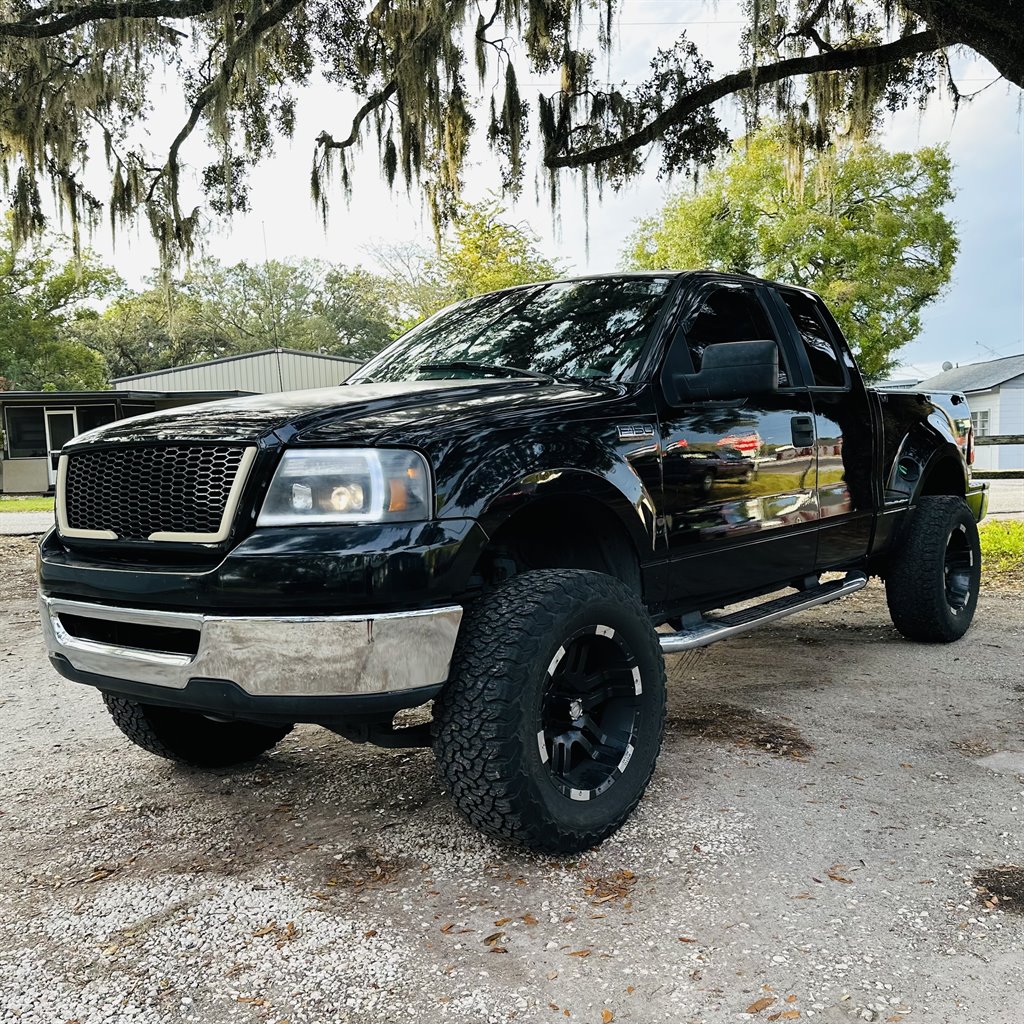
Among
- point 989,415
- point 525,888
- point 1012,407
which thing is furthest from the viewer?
point 989,415

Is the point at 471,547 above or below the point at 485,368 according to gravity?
below

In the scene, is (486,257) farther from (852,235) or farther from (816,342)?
(816,342)

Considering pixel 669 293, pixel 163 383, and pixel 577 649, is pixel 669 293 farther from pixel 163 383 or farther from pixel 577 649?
pixel 163 383

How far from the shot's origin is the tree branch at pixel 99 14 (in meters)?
9.26

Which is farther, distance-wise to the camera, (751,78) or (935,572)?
(751,78)

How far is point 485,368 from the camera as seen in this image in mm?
3625

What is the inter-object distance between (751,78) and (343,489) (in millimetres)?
8826

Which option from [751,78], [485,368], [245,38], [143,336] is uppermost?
[143,336]

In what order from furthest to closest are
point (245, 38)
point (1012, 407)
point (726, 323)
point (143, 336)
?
point (143, 336) < point (1012, 407) < point (245, 38) < point (726, 323)

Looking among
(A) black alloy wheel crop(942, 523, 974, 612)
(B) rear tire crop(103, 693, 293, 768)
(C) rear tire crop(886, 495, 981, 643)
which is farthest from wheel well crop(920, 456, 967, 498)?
(B) rear tire crop(103, 693, 293, 768)

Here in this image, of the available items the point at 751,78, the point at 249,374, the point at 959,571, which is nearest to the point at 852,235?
the point at 249,374

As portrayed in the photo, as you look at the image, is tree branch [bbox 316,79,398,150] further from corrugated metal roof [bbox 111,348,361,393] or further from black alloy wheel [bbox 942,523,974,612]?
corrugated metal roof [bbox 111,348,361,393]

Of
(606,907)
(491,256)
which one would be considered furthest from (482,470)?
(491,256)

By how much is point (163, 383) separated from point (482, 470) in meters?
27.7
